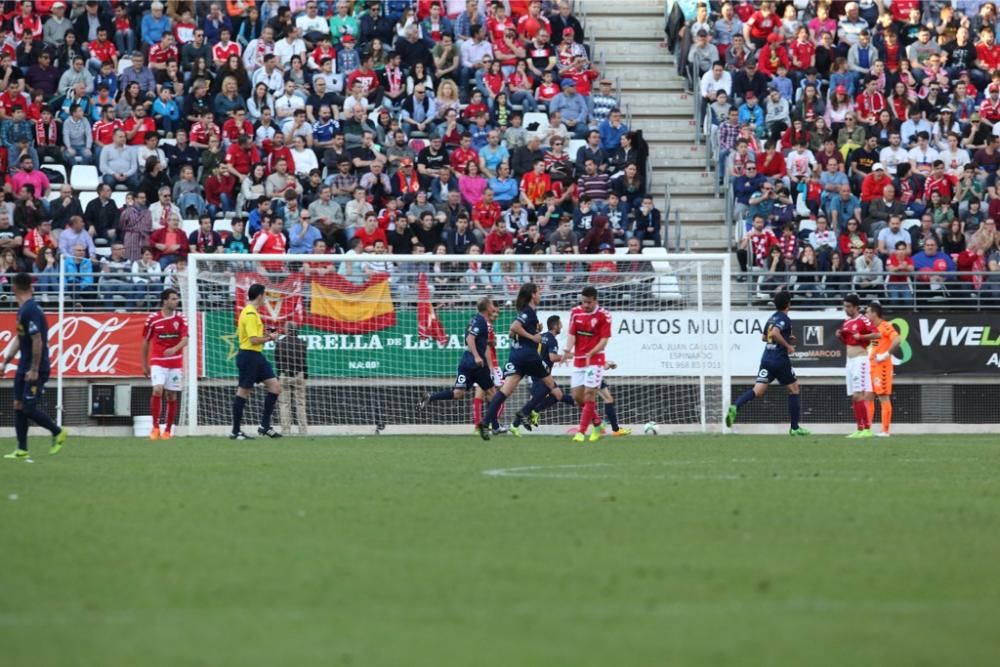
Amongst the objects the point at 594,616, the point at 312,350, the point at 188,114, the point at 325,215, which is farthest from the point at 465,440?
the point at 594,616

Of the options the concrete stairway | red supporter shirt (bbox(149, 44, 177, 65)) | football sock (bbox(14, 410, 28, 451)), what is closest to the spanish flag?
red supporter shirt (bbox(149, 44, 177, 65))

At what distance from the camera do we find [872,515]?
10719mm

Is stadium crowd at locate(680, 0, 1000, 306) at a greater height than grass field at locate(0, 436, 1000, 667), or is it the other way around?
stadium crowd at locate(680, 0, 1000, 306)

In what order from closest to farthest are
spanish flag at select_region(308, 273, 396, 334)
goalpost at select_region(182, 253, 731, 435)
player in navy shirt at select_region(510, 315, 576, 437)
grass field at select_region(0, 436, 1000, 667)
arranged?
grass field at select_region(0, 436, 1000, 667), player in navy shirt at select_region(510, 315, 576, 437), goalpost at select_region(182, 253, 731, 435), spanish flag at select_region(308, 273, 396, 334)

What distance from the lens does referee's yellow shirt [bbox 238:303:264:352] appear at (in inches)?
897

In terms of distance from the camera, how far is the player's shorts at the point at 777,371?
24.4 meters

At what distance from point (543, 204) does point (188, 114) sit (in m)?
6.92

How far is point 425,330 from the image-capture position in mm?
26469

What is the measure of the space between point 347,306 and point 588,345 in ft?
19.2

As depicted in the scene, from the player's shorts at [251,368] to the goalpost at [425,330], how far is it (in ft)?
8.34

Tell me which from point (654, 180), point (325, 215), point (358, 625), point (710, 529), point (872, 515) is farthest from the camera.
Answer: point (654, 180)

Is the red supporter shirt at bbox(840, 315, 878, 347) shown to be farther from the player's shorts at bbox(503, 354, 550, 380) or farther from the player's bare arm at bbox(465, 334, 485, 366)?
the player's bare arm at bbox(465, 334, 485, 366)

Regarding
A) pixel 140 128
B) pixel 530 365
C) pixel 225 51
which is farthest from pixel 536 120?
pixel 530 365

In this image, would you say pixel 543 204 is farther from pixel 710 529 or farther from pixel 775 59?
pixel 710 529
